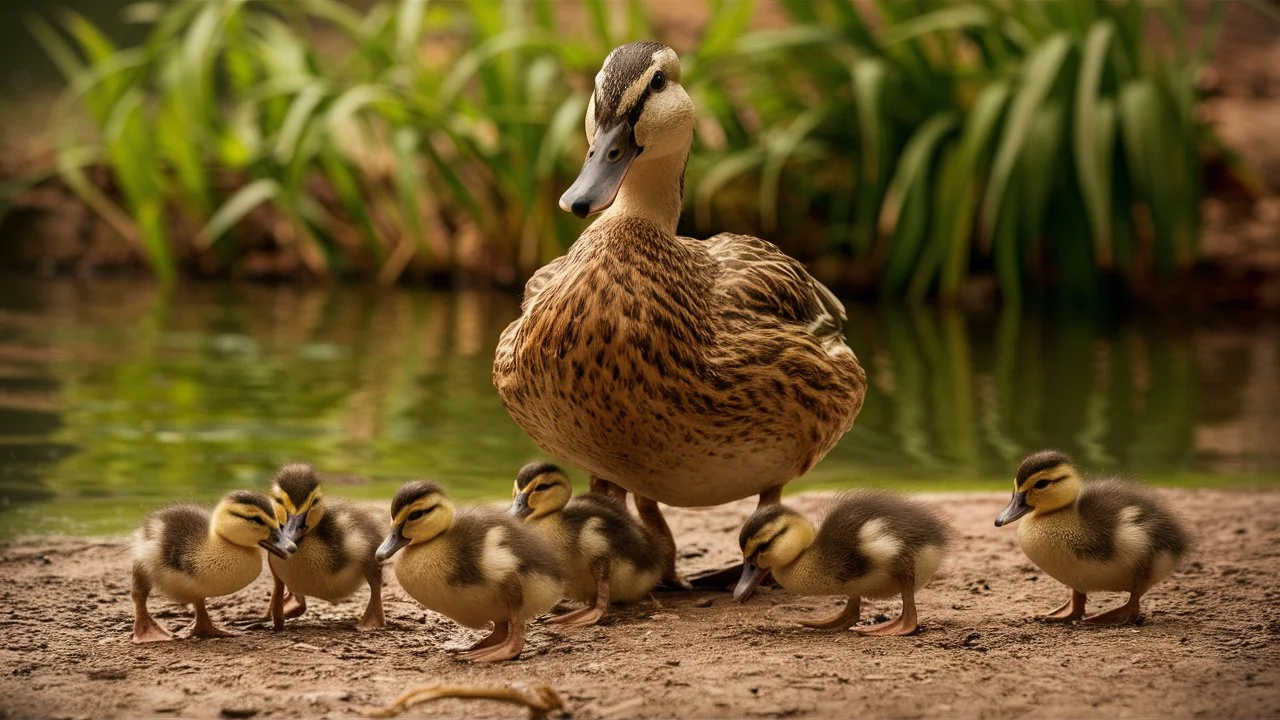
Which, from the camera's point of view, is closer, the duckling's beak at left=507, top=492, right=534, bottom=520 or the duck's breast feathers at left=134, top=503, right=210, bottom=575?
the duck's breast feathers at left=134, top=503, right=210, bottom=575

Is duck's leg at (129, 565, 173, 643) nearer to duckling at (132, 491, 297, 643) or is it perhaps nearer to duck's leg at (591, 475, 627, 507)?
duckling at (132, 491, 297, 643)

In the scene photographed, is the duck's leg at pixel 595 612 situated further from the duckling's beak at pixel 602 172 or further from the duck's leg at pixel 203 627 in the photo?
the duckling's beak at pixel 602 172

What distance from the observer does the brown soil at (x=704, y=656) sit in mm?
3359

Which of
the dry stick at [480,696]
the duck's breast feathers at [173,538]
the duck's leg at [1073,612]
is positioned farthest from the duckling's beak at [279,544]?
the duck's leg at [1073,612]

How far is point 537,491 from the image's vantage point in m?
4.29

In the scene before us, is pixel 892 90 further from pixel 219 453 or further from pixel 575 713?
pixel 575 713

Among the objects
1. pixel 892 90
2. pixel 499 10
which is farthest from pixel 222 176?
pixel 892 90

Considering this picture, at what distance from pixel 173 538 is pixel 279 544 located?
29 centimetres

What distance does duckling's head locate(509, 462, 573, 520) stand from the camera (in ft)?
14.0

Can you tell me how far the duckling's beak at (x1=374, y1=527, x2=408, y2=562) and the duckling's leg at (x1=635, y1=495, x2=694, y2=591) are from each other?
93cm

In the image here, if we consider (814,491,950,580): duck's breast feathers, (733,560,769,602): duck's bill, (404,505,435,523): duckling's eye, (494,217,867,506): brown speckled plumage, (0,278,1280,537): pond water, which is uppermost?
(494,217,867,506): brown speckled plumage

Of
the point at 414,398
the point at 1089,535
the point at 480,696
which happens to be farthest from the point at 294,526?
the point at 414,398

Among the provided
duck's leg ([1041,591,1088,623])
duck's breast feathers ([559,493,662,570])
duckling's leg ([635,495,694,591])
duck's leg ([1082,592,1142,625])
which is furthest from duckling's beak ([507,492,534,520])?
duck's leg ([1082,592,1142,625])

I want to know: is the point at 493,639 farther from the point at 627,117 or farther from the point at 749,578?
the point at 627,117
